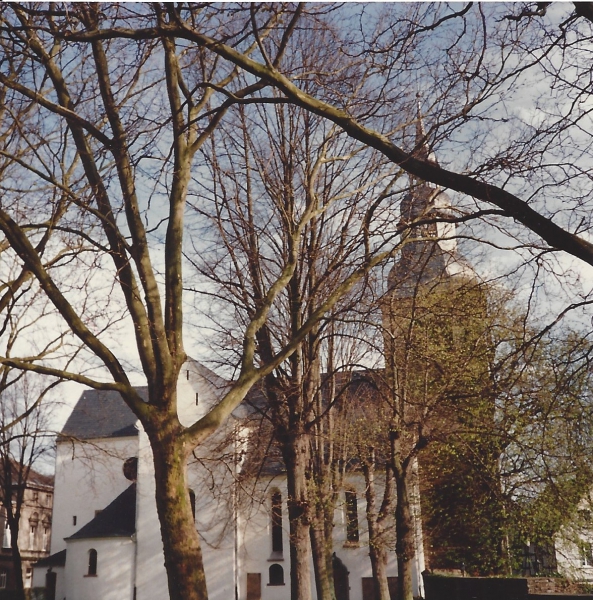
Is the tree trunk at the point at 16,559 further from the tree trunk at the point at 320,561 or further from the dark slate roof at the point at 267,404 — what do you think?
the tree trunk at the point at 320,561

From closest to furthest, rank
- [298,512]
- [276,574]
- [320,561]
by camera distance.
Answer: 1. [298,512]
2. [320,561]
3. [276,574]

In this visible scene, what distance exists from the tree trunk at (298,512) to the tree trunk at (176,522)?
6333 millimetres

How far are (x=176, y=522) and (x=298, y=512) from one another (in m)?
6.71

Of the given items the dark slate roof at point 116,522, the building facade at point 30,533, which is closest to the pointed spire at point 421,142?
the dark slate roof at point 116,522

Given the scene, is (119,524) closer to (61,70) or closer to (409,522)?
(409,522)

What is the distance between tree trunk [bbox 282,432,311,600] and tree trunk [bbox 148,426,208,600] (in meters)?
6.33

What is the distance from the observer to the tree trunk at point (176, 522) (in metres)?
6.91

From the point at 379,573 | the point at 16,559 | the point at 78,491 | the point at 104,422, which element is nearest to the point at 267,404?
the point at 379,573

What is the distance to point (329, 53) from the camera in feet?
40.4

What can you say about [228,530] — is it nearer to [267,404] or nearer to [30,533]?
[267,404]

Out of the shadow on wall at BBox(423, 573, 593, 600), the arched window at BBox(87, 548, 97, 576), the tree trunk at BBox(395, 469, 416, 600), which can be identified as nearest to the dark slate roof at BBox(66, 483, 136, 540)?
the arched window at BBox(87, 548, 97, 576)

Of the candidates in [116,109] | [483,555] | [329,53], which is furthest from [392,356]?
[483,555]

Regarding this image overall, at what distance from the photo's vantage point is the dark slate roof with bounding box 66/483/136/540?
35.2 meters

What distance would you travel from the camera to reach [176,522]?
704cm
